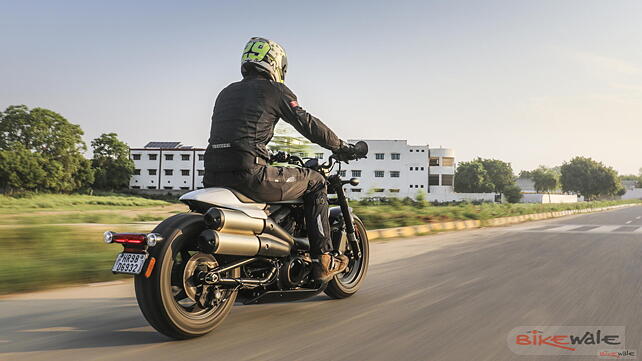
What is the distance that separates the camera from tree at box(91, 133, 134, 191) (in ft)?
251

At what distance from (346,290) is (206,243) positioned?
186cm

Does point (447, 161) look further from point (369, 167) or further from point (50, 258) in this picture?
point (50, 258)

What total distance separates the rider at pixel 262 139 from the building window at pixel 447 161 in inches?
3553

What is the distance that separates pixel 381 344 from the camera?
316cm

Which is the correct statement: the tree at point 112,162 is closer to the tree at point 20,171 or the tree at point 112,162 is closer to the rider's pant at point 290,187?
the tree at point 20,171

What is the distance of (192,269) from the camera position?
322 cm

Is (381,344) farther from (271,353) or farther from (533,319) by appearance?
(533,319)

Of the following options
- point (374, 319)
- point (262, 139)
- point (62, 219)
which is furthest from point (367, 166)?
point (262, 139)

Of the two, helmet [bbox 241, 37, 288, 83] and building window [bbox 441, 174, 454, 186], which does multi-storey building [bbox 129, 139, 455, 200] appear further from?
helmet [bbox 241, 37, 288, 83]

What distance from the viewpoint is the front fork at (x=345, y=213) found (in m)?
4.46

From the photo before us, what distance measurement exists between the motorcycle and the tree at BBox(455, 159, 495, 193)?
9586 centimetres

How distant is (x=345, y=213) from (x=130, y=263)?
2.16 meters

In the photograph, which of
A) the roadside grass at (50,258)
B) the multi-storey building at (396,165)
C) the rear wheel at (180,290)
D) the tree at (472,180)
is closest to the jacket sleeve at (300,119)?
the rear wheel at (180,290)

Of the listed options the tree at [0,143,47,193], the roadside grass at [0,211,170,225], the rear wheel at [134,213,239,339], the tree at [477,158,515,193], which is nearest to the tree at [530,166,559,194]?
the tree at [477,158,515,193]
